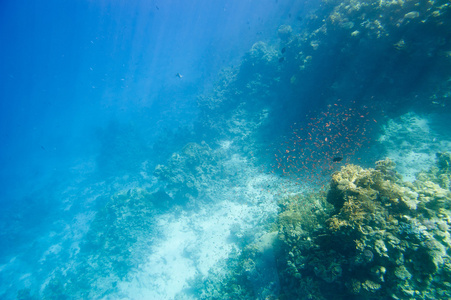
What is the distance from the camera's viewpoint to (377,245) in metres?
3.27

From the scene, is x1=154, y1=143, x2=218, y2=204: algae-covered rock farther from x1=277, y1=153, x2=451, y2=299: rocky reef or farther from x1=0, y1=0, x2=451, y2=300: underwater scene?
→ x1=277, y1=153, x2=451, y2=299: rocky reef

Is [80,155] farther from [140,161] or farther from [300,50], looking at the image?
[300,50]

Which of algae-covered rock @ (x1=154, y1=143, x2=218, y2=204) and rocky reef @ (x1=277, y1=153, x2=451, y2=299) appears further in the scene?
algae-covered rock @ (x1=154, y1=143, x2=218, y2=204)

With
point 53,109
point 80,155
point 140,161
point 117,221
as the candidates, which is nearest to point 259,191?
point 117,221

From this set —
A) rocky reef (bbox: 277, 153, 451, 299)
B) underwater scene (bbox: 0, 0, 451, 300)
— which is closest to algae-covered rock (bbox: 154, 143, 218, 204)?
underwater scene (bbox: 0, 0, 451, 300)

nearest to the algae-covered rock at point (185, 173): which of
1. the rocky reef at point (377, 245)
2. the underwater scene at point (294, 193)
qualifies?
the underwater scene at point (294, 193)

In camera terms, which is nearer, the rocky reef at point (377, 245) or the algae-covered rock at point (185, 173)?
the rocky reef at point (377, 245)

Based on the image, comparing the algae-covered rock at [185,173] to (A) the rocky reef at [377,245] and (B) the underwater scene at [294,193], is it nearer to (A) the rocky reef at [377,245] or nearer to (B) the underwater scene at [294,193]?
(B) the underwater scene at [294,193]

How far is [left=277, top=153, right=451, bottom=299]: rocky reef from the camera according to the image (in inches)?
130

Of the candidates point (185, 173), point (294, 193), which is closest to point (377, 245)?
point (294, 193)

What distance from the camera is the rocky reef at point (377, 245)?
331 cm

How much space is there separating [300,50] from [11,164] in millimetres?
74984

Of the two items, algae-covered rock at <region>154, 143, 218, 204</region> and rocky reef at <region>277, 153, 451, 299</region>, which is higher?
algae-covered rock at <region>154, 143, 218, 204</region>

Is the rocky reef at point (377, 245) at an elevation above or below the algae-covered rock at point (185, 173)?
below
